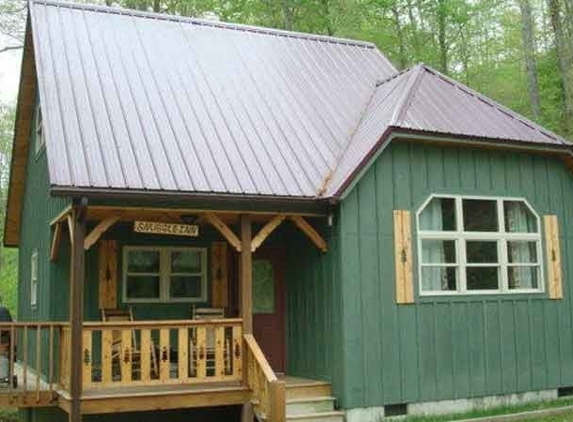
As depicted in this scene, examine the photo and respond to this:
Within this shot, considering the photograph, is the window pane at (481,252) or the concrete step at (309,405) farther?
the window pane at (481,252)

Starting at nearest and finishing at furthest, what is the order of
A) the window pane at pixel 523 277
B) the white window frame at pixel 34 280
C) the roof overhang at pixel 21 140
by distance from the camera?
1. the window pane at pixel 523 277
2. the white window frame at pixel 34 280
3. the roof overhang at pixel 21 140

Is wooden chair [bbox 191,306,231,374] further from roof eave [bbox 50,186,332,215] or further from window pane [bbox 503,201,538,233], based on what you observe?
window pane [bbox 503,201,538,233]

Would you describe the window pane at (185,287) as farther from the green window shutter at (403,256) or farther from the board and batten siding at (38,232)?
the green window shutter at (403,256)

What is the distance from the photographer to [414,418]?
10438mm

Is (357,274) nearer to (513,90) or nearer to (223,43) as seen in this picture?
(223,43)

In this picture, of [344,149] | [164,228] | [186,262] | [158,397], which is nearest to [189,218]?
[164,228]

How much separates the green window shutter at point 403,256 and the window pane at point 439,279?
1.01 ft

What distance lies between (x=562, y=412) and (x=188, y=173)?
660 cm

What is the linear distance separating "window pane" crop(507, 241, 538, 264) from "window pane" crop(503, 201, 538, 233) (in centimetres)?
21

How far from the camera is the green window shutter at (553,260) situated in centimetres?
1188

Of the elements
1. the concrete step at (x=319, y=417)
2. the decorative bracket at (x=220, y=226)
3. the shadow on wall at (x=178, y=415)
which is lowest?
the shadow on wall at (x=178, y=415)

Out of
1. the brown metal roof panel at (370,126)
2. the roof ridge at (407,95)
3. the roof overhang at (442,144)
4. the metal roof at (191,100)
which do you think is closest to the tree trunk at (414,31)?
the metal roof at (191,100)

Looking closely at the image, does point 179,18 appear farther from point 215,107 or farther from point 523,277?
point 523,277

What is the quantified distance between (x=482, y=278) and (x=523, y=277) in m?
0.86
